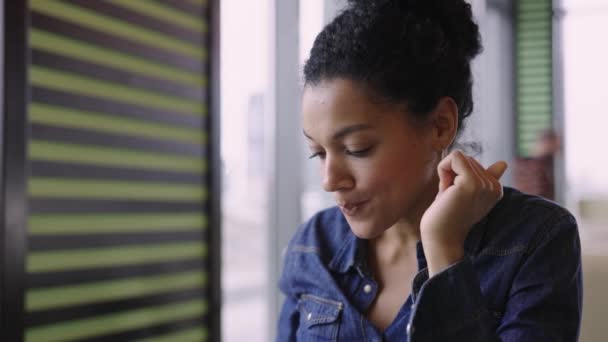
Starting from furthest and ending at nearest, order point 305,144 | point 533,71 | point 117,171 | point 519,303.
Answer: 1. point 533,71
2. point 305,144
3. point 117,171
4. point 519,303

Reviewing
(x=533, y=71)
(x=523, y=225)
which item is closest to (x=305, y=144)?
(x=523, y=225)

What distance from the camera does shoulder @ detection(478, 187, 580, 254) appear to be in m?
1.10

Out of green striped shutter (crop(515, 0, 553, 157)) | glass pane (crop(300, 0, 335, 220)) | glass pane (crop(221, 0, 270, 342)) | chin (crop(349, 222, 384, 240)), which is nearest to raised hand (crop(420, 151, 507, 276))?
chin (crop(349, 222, 384, 240))

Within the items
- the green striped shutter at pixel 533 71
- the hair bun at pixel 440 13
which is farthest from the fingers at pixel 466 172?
the green striped shutter at pixel 533 71

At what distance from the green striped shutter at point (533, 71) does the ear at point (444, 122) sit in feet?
14.1

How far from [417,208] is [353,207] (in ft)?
0.66

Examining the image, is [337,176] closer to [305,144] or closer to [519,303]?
[519,303]

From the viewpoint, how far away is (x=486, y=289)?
1.12 m

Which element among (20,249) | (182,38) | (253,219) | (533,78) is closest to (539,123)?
(533,78)

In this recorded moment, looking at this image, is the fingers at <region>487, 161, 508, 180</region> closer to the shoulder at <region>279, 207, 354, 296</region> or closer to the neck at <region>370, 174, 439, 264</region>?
the neck at <region>370, 174, 439, 264</region>

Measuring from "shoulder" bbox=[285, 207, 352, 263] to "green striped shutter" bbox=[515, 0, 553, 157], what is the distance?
4210mm

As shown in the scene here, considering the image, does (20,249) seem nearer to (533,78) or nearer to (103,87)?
(103,87)

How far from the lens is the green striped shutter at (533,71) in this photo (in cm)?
520

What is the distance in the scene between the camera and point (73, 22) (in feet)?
5.95
